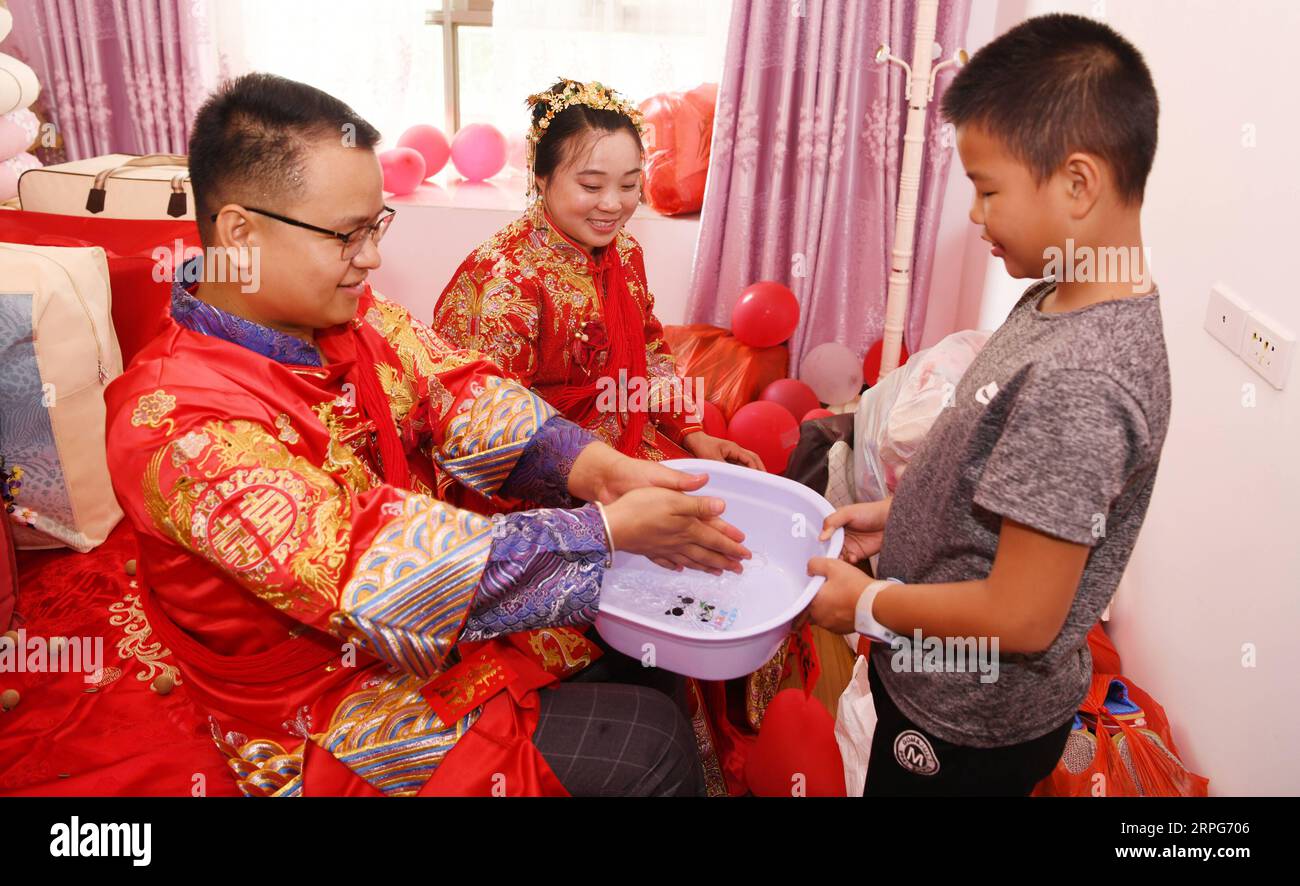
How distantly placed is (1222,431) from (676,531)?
1083 millimetres

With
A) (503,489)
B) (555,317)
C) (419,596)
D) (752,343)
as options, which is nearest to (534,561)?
(419,596)

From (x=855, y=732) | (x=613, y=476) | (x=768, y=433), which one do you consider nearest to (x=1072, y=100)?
(x=613, y=476)

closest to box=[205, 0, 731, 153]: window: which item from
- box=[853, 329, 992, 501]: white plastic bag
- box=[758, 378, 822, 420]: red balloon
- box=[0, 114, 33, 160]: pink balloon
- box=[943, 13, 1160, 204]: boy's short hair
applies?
box=[0, 114, 33, 160]: pink balloon

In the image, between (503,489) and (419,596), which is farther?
(503,489)

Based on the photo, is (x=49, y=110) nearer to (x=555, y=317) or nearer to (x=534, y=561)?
(x=555, y=317)

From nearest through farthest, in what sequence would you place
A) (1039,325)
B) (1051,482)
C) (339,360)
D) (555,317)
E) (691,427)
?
1. (1051,482)
2. (1039,325)
3. (339,360)
4. (555,317)
5. (691,427)

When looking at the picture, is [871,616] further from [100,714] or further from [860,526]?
[100,714]

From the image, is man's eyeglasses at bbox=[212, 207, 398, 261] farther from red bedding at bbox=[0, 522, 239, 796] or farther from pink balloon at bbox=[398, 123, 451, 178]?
pink balloon at bbox=[398, 123, 451, 178]

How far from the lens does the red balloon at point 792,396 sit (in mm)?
3092

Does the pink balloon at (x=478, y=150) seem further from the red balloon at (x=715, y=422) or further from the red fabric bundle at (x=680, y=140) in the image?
the red balloon at (x=715, y=422)

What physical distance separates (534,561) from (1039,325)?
26.9 inches

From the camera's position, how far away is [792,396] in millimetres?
3102

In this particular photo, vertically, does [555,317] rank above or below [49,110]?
below
